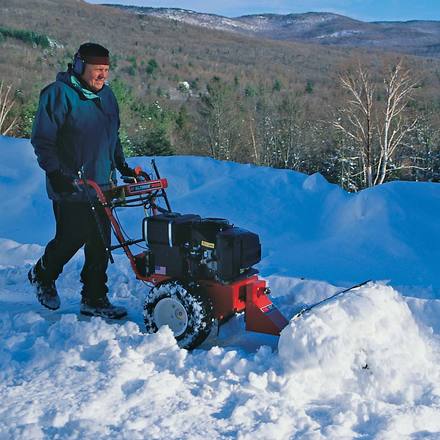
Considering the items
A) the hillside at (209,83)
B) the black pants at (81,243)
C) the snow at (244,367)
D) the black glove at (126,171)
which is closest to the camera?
the snow at (244,367)

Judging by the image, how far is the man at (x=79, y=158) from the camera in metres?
3.82

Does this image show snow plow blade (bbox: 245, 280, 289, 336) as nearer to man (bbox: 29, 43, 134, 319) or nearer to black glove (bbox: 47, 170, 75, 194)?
man (bbox: 29, 43, 134, 319)

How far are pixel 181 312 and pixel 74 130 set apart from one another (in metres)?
1.37

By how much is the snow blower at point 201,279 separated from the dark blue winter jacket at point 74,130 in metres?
0.30

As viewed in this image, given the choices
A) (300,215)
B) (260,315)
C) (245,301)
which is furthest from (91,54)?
(300,215)

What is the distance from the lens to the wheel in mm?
3527

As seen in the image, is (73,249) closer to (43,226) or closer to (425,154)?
(43,226)

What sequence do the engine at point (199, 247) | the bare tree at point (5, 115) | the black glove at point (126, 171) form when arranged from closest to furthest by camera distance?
the engine at point (199, 247) → the black glove at point (126, 171) → the bare tree at point (5, 115)

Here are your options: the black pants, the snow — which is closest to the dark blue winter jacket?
the black pants

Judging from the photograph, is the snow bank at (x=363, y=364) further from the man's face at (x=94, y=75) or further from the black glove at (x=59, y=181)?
the man's face at (x=94, y=75)

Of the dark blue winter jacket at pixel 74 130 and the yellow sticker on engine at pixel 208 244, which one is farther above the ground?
the dark blue winter jacket at pixel 74 130

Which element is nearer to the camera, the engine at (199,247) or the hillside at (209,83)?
the engine at (199,247)

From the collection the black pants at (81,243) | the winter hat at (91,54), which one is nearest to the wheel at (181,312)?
the black pants at (81,243)

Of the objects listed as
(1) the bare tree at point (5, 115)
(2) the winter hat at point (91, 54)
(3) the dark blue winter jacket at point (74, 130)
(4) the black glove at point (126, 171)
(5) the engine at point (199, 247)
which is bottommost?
(1) the bare tree at point (5, 115)
